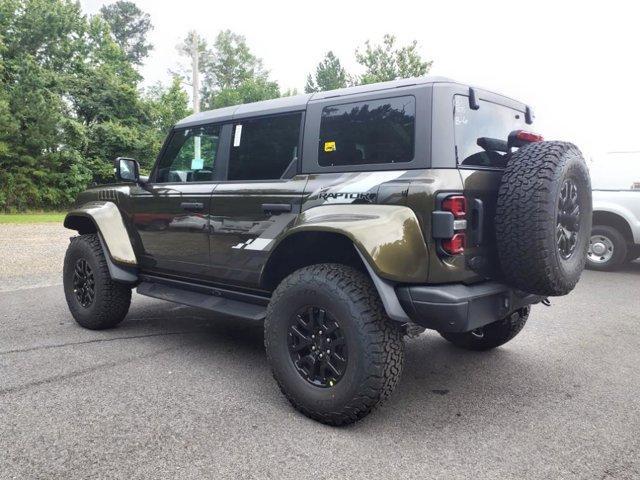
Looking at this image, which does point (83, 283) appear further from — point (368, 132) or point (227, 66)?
point (227, 66)

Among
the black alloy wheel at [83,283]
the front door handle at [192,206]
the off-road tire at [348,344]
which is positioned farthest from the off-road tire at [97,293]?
the off-road tire at [348,344]

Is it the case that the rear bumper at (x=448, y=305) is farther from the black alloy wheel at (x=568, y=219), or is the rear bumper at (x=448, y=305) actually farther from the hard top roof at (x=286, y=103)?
the hard top roof at (x=286, y=103)

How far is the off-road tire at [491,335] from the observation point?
3.61m

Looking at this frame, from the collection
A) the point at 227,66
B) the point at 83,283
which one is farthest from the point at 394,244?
the point at 227,66

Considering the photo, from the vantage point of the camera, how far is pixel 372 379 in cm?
245

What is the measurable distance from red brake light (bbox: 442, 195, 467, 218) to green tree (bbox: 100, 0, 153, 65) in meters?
54.2

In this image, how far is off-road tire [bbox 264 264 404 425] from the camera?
2465mm

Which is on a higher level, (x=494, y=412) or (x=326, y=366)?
(x=326, y=366)

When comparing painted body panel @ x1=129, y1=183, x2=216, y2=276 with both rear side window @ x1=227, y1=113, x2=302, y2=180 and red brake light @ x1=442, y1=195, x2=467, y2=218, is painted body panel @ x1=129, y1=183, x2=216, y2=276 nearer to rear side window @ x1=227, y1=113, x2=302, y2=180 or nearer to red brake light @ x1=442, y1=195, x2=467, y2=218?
rear side window @ x1=227, y1=113, x2=302, y2=180

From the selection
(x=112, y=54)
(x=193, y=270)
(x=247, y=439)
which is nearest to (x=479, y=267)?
(x=247, y=439)

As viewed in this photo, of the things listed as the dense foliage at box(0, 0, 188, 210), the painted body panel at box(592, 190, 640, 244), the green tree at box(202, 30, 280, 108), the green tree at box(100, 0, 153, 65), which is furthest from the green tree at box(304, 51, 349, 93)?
the painted body panel at box(592, 190, 640, 244)

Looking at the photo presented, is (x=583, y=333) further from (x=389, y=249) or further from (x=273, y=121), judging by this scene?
(x=273, y=121)

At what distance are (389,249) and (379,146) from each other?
65cm

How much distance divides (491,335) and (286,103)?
232cm
